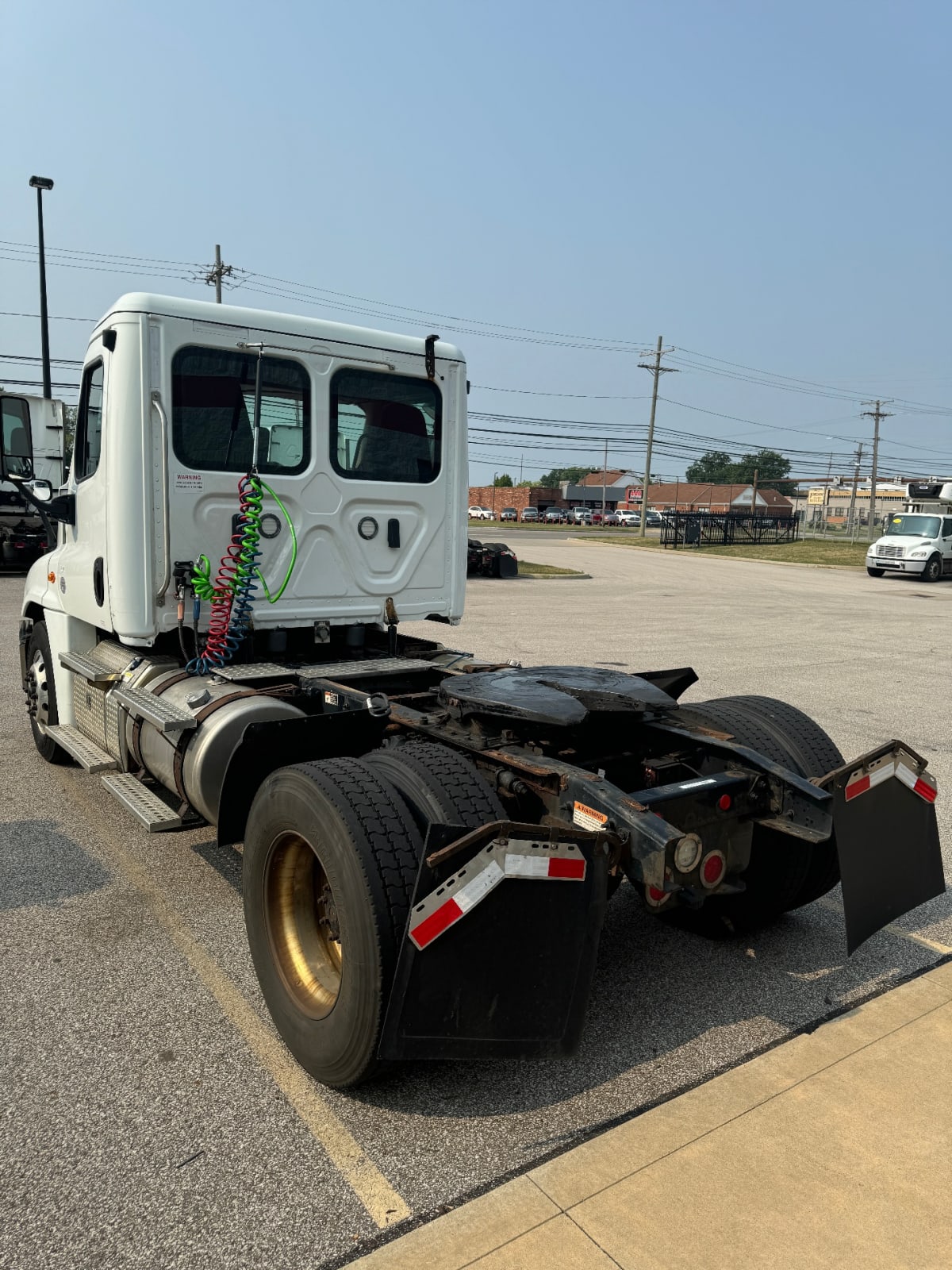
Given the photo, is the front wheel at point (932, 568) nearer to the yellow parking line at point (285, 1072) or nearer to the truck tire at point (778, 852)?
the truck tire at point (778, 852)

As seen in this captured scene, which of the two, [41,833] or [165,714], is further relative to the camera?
[41,833]

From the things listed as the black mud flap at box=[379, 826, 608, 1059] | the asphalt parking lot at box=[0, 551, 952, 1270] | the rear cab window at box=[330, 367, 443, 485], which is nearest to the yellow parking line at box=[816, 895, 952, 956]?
the asphalt parking lot at box=[0, 551, 952, 1270]

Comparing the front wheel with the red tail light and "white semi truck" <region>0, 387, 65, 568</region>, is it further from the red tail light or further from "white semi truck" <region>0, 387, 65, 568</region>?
the red tail light

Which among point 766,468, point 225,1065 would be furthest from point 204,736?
point 766,468

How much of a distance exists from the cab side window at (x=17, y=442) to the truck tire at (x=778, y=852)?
411 cm

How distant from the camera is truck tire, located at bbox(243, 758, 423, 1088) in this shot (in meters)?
2.76

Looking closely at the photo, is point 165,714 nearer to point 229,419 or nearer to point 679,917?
point 229,419

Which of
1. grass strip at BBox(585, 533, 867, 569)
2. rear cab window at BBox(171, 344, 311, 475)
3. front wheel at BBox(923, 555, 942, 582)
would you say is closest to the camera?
rear cab window at BBox(171, 344, 311, 475)

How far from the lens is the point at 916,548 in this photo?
28250mm

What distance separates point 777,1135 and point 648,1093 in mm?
403

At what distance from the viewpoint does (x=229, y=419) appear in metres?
4.95

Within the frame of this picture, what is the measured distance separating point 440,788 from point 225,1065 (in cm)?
116

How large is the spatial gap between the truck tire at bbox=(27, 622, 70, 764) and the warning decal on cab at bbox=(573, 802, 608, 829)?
4333mm

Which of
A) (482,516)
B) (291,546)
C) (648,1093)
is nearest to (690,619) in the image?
(291,546)
